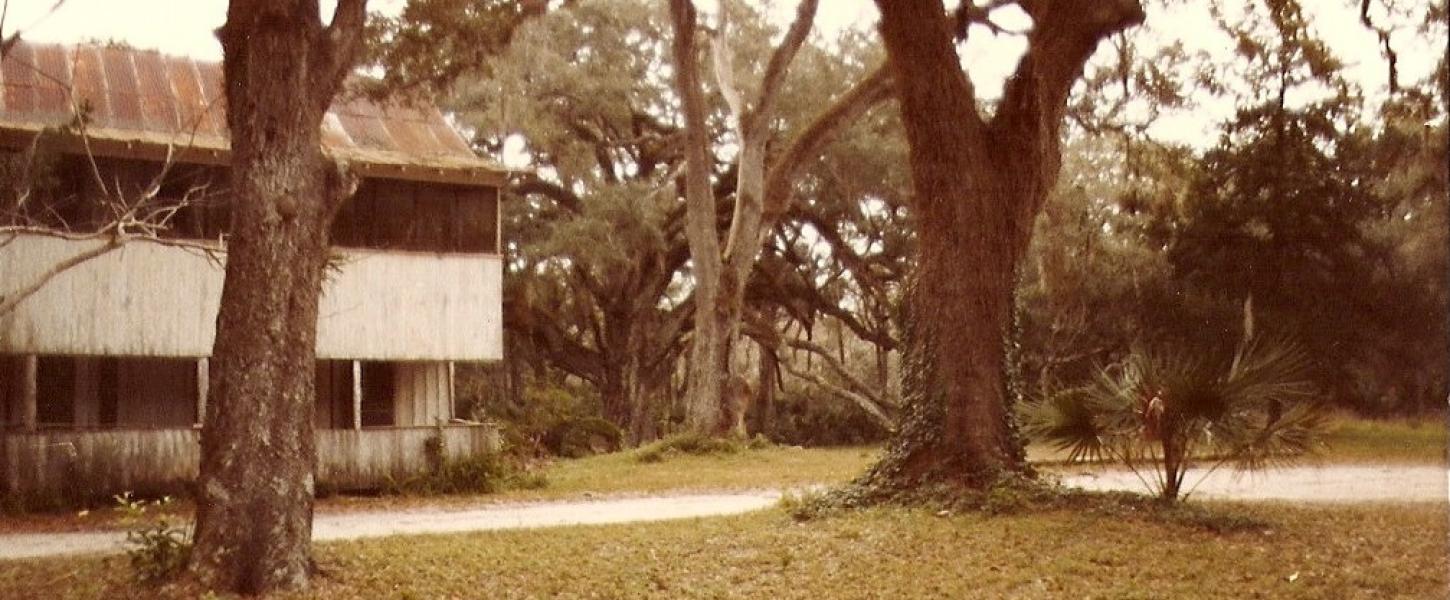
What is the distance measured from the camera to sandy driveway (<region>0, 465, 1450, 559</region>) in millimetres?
13296

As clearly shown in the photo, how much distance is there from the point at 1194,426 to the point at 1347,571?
8.52 ft

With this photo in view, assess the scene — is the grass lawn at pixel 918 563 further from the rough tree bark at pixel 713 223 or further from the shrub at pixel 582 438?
the shrub at pixel 582 438

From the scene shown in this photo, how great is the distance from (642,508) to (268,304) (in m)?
7.49

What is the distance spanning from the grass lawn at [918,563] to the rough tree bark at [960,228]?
53.7 inches

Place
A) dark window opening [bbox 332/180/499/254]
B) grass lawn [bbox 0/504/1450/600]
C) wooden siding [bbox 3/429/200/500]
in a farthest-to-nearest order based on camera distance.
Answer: dark window opening [bbox 332/180/499/254]
wooden siding [bbox 3/429/200/500]
grass lawn [bbox 0/504/1450/600]

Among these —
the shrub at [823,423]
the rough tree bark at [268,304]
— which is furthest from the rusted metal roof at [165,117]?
the shrub at [823,423]

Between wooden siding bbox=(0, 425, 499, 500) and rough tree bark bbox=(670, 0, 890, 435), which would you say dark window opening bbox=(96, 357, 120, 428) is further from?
rough tree bark bbox=(670, 0, 890, 435)

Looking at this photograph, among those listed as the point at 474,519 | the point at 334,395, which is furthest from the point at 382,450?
the point at 474,519

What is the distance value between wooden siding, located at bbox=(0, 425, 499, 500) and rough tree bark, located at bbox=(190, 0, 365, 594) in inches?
374

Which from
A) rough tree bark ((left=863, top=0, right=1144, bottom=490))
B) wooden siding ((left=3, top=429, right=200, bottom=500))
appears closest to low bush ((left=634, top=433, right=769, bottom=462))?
wooden siding ((left=3, top=429, right=200, bottom=500))

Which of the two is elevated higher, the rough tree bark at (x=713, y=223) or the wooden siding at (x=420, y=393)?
the rough tree bark at (x=713, y=223)

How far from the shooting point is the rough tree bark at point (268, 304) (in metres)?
10.1

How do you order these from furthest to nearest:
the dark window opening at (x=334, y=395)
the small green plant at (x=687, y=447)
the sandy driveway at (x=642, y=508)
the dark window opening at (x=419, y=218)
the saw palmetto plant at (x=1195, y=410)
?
the small green plant at (x=687, y=447) < the dark window opening at (x=334, y=395) < the dark window opening at (x=419, y=218) < the sandy driveway at (x=642, y=508) < the saw palmetto plant at (x=1195, y=410)

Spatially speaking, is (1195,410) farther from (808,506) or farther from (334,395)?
(334,395)
